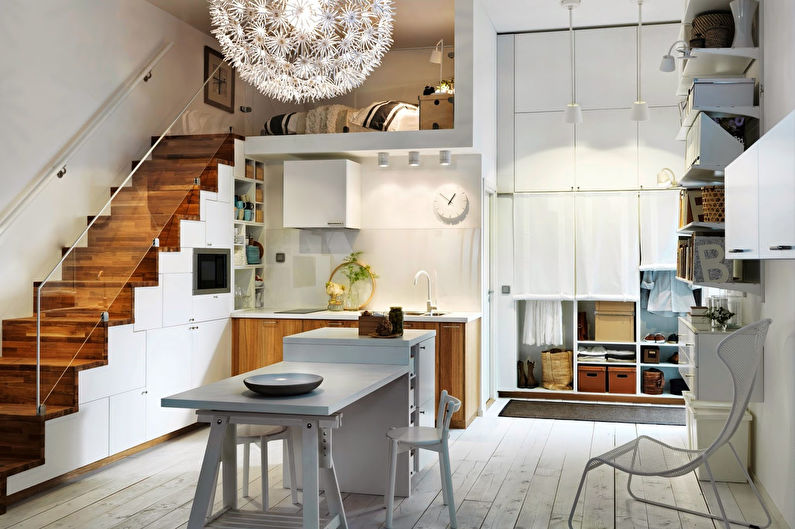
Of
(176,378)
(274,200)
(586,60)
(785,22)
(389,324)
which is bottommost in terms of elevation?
(176,378)

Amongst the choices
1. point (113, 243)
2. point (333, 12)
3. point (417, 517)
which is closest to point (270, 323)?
point (113, 243)

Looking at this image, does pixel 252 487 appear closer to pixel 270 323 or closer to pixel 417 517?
pixel 417 517

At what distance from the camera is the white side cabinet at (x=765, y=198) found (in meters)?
2.55

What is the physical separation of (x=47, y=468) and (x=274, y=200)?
11.1 ft

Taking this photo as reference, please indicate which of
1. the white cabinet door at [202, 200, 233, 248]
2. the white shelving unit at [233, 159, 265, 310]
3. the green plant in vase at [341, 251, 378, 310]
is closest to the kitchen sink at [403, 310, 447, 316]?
the green plant in vase at [341, 251, 378, 310]

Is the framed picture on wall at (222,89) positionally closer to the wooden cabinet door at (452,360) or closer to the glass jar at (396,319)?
the wooden cabinet door at (452,360)

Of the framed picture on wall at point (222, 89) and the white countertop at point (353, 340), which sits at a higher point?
the framed picture on wall at point (222, 89)

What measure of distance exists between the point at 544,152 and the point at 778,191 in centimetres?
466

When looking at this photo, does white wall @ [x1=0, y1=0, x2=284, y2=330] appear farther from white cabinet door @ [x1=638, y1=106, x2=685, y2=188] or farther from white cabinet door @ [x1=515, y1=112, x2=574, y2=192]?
white cabinet door @ [x1=638, y1=106, x2=685, y2=188]

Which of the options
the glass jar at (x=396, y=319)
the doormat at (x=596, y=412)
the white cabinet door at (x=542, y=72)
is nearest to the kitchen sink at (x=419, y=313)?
the doormat at (x=596, y=412)

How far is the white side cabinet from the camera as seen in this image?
2.55 m

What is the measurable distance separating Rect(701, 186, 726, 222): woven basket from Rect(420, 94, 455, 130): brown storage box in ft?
7.91

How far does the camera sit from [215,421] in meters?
Result: 3.16

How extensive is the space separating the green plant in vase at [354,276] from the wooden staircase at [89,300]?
5.17 feet
